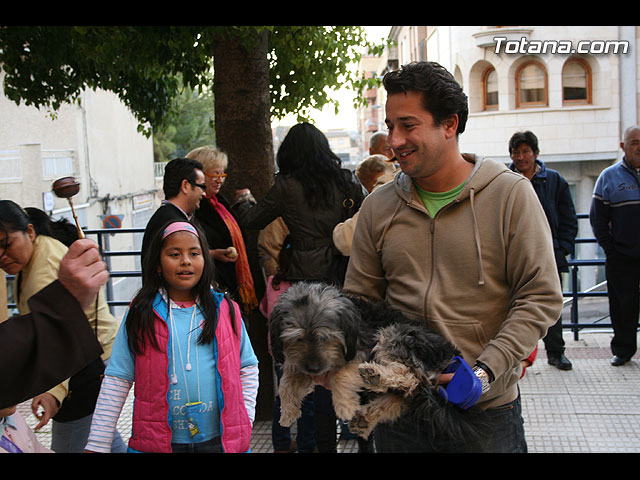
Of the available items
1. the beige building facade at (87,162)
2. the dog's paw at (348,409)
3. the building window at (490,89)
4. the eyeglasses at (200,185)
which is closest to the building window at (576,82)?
the building window at (490,89)

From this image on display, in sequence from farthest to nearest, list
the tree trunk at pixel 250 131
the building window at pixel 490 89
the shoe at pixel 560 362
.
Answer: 1. the building window at pixel 490 89
2. the shoe at pixel 560 362
3. the tree trunk at pixel 250 131

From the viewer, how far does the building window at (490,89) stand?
23.0m

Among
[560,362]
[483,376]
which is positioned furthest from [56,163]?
[483,376]

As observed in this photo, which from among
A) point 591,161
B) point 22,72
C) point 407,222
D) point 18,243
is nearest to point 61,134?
point 22,72

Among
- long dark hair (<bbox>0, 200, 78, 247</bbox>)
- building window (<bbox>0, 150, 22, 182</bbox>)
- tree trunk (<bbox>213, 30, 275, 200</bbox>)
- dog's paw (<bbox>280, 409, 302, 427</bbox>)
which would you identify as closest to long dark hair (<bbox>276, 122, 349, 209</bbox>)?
tree trunk (<bbox>213, 30, 275, 200</bbox>)

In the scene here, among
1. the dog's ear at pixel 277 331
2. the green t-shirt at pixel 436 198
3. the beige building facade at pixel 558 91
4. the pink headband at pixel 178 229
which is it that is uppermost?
the beige building facade at pixel 558 91

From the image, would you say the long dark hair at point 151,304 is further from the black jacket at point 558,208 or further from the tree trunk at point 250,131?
the black jacket at point 558,208

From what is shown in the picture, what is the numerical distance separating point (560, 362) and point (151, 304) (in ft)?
16.6

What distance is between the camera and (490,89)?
23.3 m

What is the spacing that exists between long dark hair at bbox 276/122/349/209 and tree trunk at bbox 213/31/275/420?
1060mm

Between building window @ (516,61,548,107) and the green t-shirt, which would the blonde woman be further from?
building window @ (516,61,548,107)

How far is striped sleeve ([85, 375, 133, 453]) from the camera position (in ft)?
9.43

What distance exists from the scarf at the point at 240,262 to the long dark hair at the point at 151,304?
147 centimetres

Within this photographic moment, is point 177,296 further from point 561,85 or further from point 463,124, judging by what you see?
point 561,85
